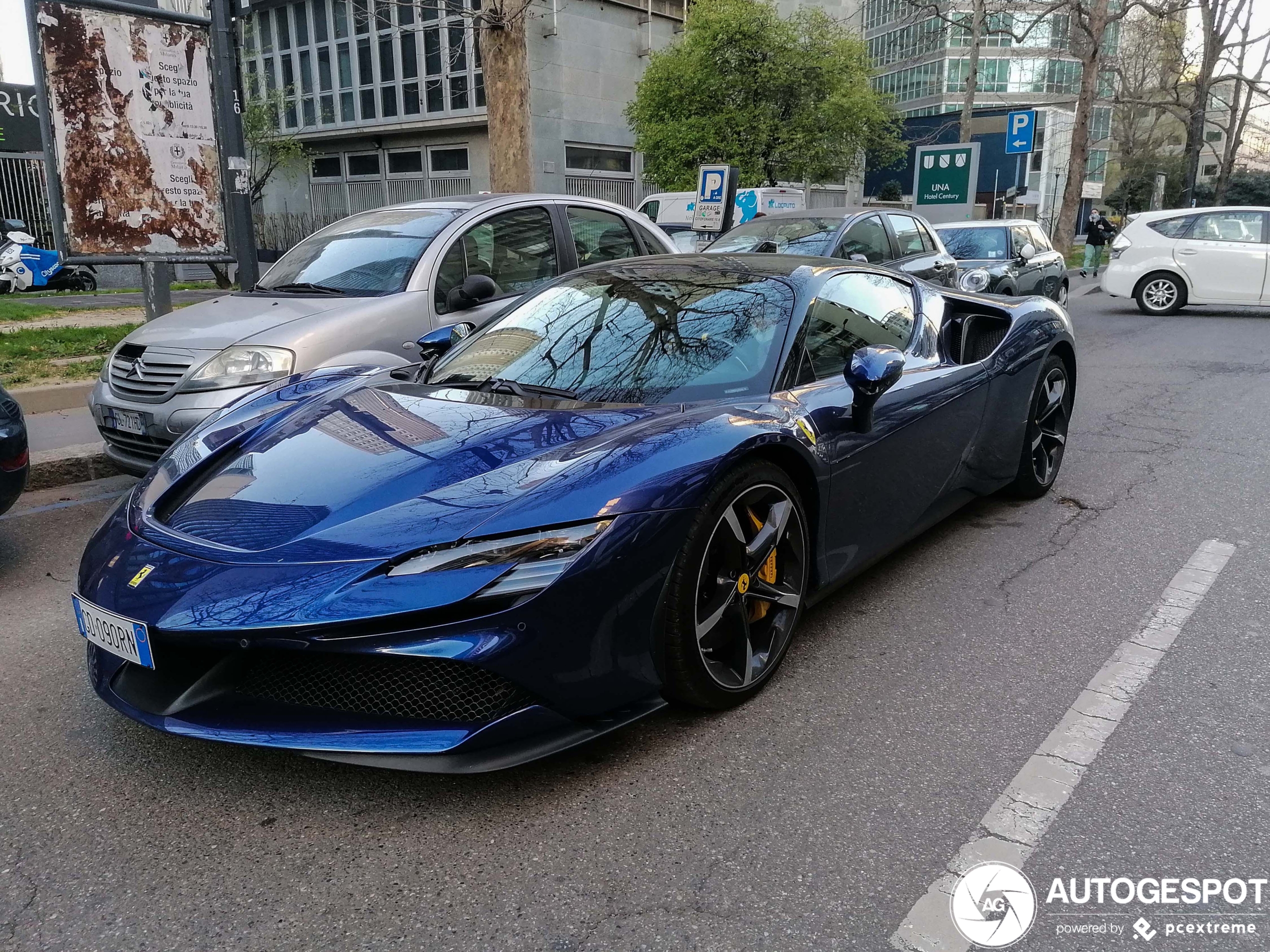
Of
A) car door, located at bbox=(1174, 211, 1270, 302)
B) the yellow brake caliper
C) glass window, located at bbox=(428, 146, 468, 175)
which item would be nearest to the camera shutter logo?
the yellow brake caliper

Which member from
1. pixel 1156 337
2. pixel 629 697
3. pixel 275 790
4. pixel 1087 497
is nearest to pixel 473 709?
pixel 629 697

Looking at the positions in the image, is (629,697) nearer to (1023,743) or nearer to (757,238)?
(1023,743)

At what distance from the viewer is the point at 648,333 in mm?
3484

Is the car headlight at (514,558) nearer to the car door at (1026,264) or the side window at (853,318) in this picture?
the side window at (853,318)

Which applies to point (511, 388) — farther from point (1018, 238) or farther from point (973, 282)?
point (1018, 238)

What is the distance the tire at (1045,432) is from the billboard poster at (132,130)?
20.9 feet

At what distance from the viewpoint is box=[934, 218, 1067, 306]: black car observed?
11148 mm

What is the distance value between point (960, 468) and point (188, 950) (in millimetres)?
3334

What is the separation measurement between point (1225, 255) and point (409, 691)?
15.0 m

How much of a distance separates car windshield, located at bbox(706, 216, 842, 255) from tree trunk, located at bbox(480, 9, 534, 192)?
3.02 m

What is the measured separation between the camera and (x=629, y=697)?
2562 mm

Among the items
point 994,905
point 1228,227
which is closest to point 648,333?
point 994,905

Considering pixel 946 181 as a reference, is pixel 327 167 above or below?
above

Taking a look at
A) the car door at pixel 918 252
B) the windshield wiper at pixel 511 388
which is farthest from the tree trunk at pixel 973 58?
the windshield wiper at pixel 511 388
